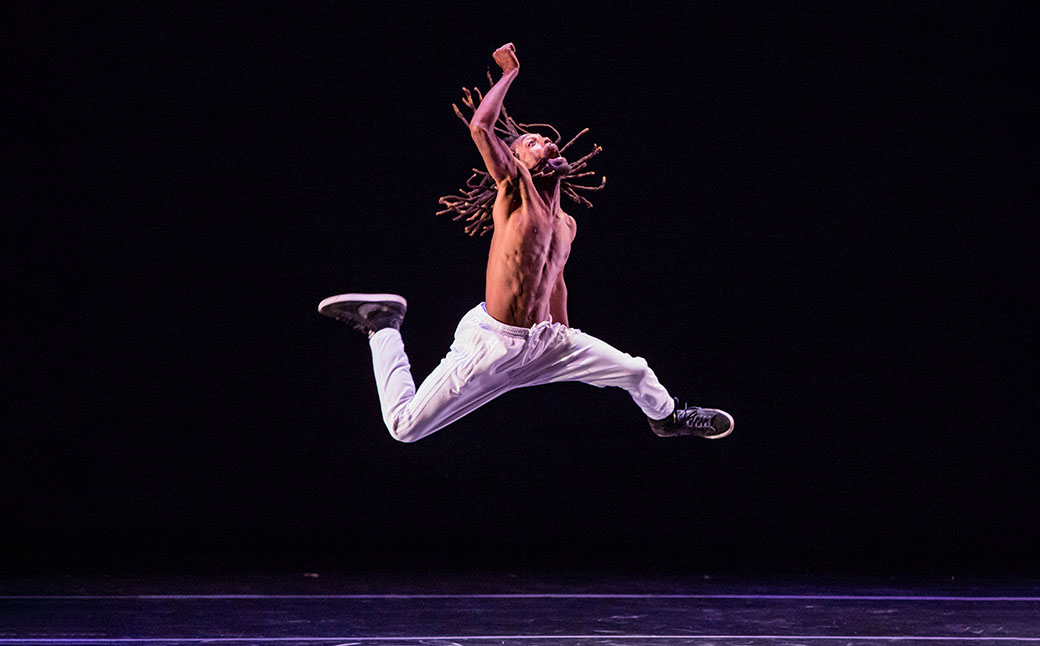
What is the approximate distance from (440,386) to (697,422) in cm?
92

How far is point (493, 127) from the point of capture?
3.30 m

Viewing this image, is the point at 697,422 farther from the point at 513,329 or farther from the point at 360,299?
the point at 360,299

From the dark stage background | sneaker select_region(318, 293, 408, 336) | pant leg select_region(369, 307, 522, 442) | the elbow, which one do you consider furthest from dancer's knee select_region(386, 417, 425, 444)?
the dark stage background

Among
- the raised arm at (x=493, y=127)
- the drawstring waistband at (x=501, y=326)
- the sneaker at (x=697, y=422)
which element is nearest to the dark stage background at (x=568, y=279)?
the sneaker at (x=697, y=422)

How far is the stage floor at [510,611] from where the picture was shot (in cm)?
438

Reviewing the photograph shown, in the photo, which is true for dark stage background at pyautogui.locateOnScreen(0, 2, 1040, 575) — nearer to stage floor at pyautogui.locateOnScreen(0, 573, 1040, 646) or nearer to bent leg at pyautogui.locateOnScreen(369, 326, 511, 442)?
stage floor at pyautogui.locateOnScreen(0, 573, 1040, 646)

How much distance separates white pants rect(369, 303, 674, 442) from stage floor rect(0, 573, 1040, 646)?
111 cm

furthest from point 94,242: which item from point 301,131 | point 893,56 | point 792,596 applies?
point 893,56

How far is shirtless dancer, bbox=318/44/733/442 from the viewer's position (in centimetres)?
351

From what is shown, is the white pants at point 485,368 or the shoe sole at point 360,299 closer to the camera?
the white pants at point 485,368

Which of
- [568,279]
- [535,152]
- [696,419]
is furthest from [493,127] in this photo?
[568,279]

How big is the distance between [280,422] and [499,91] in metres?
3.28

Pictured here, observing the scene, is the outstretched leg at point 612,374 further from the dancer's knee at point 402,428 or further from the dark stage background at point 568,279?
the dark stage background at point 568,279

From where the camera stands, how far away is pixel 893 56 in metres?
6.12
